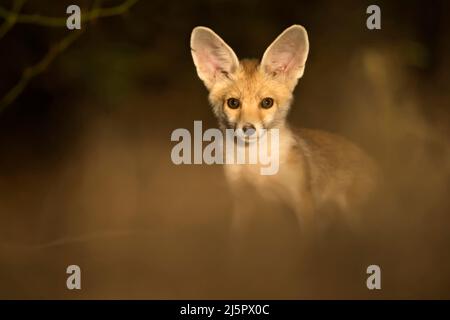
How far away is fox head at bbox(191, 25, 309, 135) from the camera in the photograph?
189 centimetres

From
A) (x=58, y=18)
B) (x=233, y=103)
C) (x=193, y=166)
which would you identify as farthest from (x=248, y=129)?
(x=58, y=18)

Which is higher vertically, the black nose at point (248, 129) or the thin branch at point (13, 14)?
the thin branch at point (13, 14)

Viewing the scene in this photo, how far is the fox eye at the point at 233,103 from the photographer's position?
190cm

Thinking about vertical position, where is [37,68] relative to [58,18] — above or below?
below

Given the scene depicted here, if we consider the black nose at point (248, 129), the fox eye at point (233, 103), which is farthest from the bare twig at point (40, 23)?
the black nose at point (248, 129)

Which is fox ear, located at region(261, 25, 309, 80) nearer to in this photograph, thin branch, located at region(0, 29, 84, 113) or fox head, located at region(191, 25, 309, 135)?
fox head, located at region(191, 25, 309, 135)

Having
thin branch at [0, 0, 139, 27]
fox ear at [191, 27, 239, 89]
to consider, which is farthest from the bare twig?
fox ear at [191, 27, 239, 89]

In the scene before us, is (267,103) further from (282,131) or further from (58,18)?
(58,18)

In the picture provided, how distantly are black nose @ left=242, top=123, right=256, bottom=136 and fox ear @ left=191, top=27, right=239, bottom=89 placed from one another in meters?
0.21

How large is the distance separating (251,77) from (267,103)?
11 cm

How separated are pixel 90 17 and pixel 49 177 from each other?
0.57 m

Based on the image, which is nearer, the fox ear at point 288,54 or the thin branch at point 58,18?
the fox ear at point 288,54

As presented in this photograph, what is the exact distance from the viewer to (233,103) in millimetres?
1912

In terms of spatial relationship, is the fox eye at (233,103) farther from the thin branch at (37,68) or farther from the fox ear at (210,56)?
the thin branch at (37,68)
